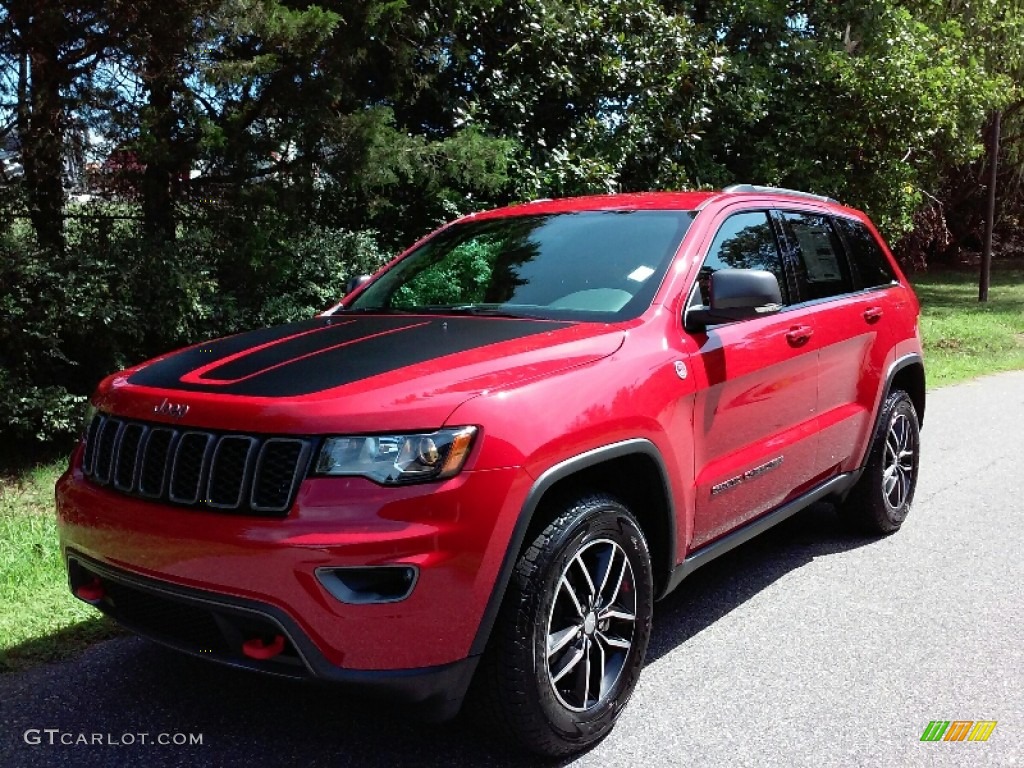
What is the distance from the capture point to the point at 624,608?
10.5ft

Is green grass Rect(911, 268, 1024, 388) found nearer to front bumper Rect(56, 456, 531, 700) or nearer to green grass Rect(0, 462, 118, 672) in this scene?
green grass Rect(0, 462, 118, 672)

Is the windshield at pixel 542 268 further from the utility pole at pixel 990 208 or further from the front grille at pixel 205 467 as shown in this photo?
the utility pole at pixel 990 208

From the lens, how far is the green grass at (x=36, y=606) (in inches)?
150

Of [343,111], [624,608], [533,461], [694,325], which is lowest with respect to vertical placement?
[624,608]

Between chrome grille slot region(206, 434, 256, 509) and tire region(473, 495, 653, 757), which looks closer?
chrome grille slot region(206, 434, 256, 509)

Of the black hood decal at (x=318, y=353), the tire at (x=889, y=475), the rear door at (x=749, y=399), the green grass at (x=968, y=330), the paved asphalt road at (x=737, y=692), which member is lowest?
the green grass at (x=968, y=330)

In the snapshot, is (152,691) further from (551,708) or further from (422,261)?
(422,261)

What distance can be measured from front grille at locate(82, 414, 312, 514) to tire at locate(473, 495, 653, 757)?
2.36 feet

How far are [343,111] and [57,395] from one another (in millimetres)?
3541

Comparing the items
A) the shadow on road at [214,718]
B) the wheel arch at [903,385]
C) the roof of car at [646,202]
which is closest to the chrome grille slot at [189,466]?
the shadow on road at [214,718]

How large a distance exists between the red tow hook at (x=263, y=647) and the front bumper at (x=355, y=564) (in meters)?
0.03

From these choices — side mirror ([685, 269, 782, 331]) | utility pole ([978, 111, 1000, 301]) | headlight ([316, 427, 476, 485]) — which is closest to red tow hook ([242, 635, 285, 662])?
headlight ([316, 427, 476, 485])

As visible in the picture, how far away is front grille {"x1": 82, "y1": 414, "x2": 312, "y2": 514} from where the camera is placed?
2619 mm

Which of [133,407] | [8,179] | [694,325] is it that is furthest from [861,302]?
[8,179]
